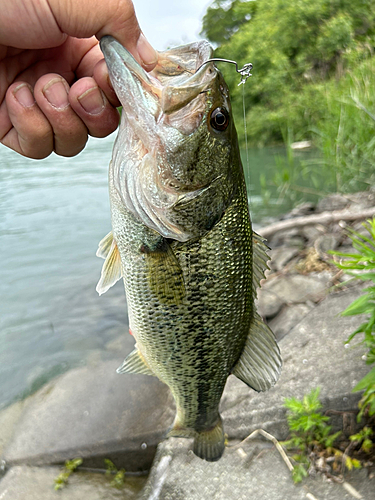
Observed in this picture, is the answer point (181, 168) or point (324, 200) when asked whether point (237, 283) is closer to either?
point (181, 168)

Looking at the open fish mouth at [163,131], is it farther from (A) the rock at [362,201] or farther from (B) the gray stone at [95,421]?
(A) the rock at [362,201]

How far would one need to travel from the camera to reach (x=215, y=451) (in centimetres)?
222

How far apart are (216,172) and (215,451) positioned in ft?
5.20

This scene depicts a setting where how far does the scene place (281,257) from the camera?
724 centimetres

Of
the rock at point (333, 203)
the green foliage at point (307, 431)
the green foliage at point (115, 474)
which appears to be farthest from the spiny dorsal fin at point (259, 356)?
the rock at point (333, 203)

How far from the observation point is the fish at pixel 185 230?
1558 mm

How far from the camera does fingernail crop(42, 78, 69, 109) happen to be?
198 centimetres

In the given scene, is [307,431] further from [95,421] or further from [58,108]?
[58,108]

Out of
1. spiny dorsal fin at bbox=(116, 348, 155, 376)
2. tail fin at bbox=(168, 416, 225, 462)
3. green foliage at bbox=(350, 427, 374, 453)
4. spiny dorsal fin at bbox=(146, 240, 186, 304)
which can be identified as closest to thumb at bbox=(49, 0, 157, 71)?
spiny dorsal fin at bbox=(146, 240, 186, 304)

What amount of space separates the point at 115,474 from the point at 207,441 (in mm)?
1844

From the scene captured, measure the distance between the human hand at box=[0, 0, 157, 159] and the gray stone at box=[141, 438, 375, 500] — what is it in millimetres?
2514

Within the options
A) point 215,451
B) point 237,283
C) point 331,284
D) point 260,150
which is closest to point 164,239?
point 237,283

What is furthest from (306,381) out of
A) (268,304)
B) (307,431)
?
(268,304)

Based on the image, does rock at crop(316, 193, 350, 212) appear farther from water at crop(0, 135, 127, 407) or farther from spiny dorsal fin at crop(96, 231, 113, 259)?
spiny dorsal fin at crop(96, 231, 113, 259)
